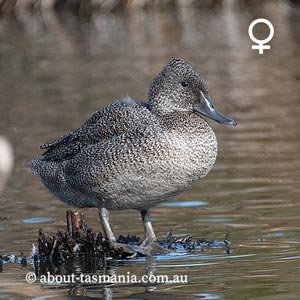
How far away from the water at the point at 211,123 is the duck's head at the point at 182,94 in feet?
2.92

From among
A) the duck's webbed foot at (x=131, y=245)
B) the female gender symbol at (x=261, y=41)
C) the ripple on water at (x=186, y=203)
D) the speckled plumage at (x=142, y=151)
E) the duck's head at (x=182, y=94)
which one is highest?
the female gender symbol at (x=261, y=41)

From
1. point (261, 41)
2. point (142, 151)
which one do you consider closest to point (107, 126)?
point (142, 151)

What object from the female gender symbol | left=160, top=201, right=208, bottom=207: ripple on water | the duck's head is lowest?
left=160, top=201, right=208, bottom=207: ripple on water

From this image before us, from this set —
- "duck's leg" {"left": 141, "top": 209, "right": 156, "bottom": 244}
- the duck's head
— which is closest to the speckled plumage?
the duck's head

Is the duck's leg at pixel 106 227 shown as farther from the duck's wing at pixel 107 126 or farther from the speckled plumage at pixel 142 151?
the duck's wing at pixel 107 126

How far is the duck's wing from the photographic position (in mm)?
7730

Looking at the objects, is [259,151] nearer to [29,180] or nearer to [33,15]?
[29,180]

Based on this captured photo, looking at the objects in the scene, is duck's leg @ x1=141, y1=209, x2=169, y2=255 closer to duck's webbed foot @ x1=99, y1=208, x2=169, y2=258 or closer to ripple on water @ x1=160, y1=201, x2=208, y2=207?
duck's webbed foot @ x1=99, y1=208, x2=169, y2=258

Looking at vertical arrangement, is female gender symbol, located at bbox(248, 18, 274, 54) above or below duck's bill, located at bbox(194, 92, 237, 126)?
above

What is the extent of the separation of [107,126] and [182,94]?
54 centimetres

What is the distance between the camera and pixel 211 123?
44.7 ft

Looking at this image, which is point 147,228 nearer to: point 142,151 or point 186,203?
point 142,151

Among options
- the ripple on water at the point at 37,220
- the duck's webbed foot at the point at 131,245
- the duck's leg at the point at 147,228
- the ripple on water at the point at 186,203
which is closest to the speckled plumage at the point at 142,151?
the duck's webbed foot at the point at 131,245

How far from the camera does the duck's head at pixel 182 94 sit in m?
7.80
